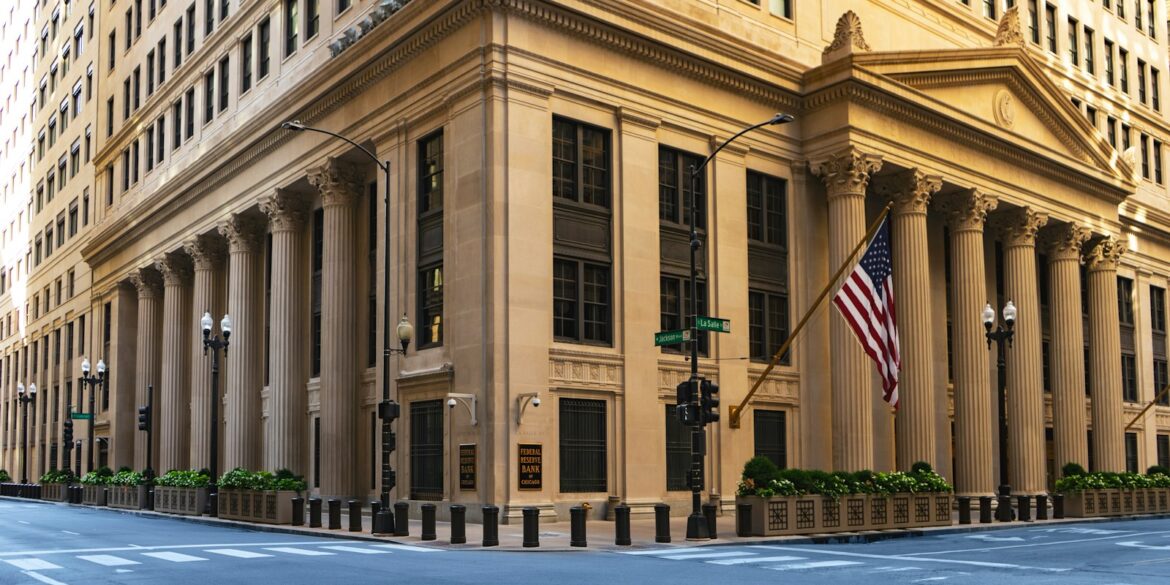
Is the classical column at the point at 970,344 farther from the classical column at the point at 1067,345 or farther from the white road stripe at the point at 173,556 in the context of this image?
the white road stripe at the point at 173,556

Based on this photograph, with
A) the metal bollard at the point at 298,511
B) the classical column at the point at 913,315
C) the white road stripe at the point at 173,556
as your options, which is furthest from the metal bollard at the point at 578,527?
the classical column at the point at 913,315

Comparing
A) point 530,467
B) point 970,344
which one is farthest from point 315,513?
point 970,344

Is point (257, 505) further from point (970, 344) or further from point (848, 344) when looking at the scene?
point (970, 344)

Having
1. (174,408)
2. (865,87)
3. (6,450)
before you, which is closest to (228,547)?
(865,87)

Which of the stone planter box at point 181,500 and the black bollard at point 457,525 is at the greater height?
the black bollard at point 457,525

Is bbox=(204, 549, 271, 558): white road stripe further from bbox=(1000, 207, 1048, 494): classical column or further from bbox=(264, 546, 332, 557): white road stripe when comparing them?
bbox=(1000, 207, 1048, 494): classical column

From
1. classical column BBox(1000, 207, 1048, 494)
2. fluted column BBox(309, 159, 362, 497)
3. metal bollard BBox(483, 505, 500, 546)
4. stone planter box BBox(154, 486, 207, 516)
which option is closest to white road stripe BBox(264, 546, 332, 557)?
metal bollard BBox(483, 505, 500, 546)

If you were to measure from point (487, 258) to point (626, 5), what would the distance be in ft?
30.1

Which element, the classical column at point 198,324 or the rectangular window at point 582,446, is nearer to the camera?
the rectangular window at point 582,446

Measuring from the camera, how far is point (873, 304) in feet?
103

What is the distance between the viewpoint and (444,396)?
3428cm

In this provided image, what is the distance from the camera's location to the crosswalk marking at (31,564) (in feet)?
65.9

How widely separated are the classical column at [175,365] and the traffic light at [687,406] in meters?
36.5

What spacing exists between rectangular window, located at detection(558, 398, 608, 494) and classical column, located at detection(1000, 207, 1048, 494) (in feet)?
67.1
